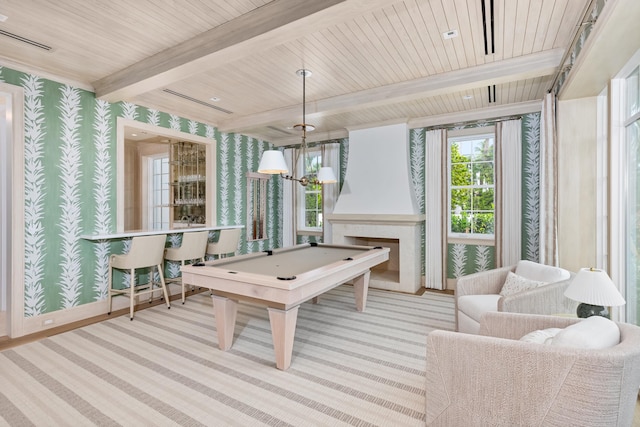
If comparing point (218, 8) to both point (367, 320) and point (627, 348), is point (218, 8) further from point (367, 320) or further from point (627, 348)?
point (367, 320)

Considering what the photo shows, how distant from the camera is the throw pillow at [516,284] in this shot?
→ 2747mm

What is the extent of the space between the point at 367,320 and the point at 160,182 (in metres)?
5.45

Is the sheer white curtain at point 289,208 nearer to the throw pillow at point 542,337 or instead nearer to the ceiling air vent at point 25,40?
the ceiling air vent at point 25,40

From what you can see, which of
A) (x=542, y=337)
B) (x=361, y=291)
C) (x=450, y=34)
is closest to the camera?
(x=542, y=337)

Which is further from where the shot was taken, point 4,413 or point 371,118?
point 371,118

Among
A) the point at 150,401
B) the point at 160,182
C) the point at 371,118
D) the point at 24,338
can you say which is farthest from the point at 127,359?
the point at 160,182

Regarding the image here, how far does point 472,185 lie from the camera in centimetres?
492

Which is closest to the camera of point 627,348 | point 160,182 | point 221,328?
point 627,348

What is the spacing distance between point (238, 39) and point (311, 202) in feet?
13.6

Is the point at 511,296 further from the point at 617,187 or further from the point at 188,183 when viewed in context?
the point at 188,183

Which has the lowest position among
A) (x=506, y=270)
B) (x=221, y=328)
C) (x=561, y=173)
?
(x=221, y=328)

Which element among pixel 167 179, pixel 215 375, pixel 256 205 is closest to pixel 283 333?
pixel 215 375

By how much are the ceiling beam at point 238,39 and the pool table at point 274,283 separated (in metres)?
1.77

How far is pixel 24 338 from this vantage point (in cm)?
312
